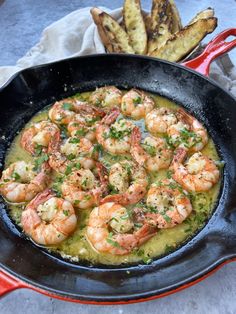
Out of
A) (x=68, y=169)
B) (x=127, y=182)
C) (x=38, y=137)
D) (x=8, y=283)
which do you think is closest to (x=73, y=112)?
(x=38, y=137)

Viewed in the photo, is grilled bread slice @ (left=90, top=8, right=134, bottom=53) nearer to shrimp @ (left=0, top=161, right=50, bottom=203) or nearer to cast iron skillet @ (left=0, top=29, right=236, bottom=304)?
cast iron skillet @ (left=0, top=29, right=236, bottom=304)

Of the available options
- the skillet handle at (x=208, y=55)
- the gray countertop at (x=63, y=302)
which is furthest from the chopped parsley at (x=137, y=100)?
the gray countertop at (x=63, y=302)

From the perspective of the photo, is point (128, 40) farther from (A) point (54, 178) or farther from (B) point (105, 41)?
(A) point (54, 178)

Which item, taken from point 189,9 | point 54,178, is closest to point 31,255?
point 54,178

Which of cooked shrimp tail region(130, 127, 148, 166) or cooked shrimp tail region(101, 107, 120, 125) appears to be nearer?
cooked shrimp tail region(130, 127, 148, 166)

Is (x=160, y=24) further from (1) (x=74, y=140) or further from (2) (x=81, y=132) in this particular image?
(1) (x=74, y=140)

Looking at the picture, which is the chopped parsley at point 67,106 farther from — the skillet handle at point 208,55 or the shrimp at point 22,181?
the skillet handle at point 208,55

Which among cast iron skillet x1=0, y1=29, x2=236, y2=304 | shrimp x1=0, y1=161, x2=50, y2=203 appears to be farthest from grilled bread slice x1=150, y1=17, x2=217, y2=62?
shrimp x1=0, y1=161, x2=50, y2=203
